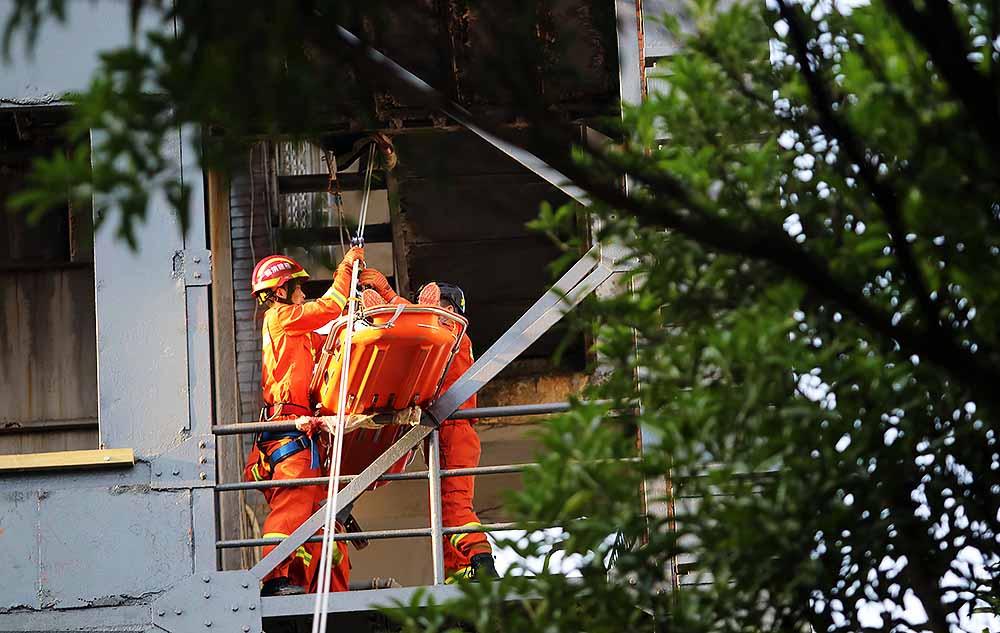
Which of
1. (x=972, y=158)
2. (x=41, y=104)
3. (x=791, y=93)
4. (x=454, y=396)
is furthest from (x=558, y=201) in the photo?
(x=972, y=158)

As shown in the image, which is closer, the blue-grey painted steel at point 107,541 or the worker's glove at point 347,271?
the blue-grey painted steel at point 107,541

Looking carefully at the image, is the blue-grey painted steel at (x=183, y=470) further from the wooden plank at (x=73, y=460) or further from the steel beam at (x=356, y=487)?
the steel beam at (x=356, y=487)

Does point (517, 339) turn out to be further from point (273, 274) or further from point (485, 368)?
point (273, 274)

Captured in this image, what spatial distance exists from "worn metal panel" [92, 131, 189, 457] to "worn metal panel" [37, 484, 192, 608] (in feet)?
0.98

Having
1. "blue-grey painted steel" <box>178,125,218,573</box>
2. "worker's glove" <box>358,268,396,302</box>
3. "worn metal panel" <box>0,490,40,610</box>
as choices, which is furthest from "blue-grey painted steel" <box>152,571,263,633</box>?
"worker's glove" <box>358,268,396,302</box>

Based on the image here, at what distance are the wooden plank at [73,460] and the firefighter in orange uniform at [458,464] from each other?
1.81 meters

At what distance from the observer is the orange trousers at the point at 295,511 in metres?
11.5

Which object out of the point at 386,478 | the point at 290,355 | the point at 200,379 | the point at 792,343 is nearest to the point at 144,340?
the point at 200,379

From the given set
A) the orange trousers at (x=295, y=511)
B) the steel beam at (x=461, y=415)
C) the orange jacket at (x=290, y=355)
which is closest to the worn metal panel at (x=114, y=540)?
the steel beam at (x=461, y=415)

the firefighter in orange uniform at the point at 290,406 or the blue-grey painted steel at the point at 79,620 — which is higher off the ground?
the firefighter in orange uniform at the point at 290,406

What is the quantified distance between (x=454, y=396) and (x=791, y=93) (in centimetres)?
526

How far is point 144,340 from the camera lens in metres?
10.8

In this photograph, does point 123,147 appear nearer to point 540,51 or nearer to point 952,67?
point 540,51

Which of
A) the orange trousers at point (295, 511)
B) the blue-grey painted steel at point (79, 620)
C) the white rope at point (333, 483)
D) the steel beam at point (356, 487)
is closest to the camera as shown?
the white rope at point (333, 483)
